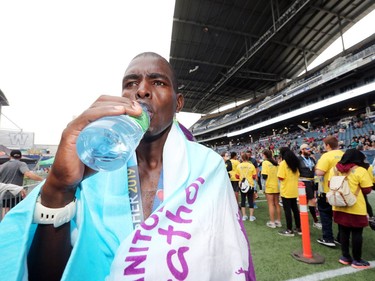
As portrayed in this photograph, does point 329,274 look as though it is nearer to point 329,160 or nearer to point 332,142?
point 329,160

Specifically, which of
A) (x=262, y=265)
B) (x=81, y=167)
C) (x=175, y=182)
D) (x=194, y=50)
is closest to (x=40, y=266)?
(x=81, y=167)

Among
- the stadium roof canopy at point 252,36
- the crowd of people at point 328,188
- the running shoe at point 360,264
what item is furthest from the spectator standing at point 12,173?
the stadium roof canopy at point 252,36

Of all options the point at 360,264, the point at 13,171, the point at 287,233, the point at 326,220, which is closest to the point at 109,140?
the point at 360,264

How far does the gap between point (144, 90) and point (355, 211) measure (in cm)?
338

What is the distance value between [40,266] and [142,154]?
1.97 feet

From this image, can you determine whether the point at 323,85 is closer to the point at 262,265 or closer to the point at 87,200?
the point at 262,265

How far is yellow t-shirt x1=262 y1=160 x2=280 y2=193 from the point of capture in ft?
15.9

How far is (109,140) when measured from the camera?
787 millimetres

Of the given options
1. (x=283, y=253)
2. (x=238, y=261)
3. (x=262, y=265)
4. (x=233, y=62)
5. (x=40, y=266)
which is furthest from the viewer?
(x=233, y=62)

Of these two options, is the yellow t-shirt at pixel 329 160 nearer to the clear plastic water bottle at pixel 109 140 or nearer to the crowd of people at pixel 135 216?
the crowd of people at pixel 135 216

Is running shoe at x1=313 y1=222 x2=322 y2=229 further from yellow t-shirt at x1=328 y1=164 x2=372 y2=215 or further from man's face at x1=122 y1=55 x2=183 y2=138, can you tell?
man's face at x1=122 y1=55 x2=183 y2=138

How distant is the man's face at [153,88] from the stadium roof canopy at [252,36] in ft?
67.6

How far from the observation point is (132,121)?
0.73m

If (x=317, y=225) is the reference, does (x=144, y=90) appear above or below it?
above
